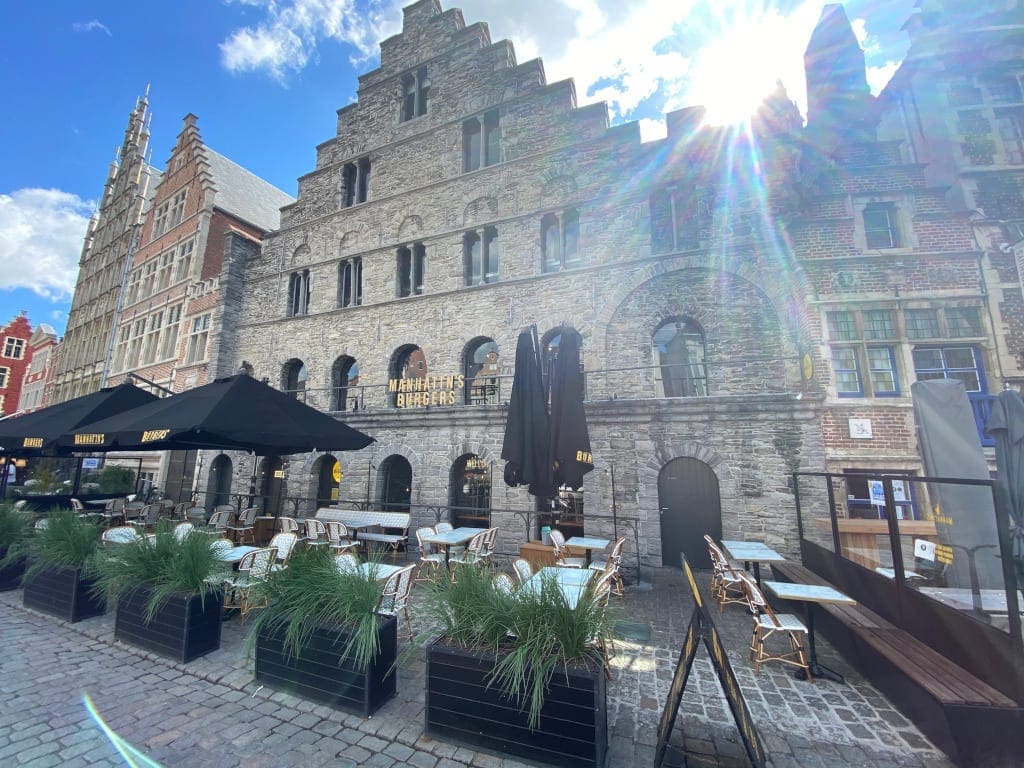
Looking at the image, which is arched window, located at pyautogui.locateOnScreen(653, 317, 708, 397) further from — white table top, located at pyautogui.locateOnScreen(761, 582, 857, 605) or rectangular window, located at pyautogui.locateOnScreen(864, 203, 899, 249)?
white table top, located at pyautogui.locateOnScreen(761, 582, 857, 605)

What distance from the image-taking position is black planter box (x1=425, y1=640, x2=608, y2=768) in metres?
2.67

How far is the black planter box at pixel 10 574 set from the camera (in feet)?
20.9

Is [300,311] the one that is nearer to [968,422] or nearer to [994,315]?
[968,422]

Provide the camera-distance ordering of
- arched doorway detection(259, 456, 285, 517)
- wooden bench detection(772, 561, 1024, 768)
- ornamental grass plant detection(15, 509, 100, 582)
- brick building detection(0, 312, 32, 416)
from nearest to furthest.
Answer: wooden bench detection(772, 561, 1024, 768) → ornamental grass plant detection(15, 509, 100, 582) → arched doorway detection(259, 456, 285, 517) → brick building detection(0, 312, 32, 416)

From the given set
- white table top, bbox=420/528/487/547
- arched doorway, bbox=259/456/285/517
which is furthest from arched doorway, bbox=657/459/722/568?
arched doorway, bbox=259/456/285/517

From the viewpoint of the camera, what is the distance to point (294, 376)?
1498 centimetres

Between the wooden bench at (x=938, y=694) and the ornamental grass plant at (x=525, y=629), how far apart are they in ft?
7.85

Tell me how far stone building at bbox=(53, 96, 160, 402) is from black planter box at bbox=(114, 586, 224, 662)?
24770mm

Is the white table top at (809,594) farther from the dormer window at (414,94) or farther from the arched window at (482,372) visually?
the dormer window at (414,94)

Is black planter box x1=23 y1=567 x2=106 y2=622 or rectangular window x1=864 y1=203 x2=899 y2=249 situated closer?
black planter box x1=23 y1=567 x2=106 y2=622

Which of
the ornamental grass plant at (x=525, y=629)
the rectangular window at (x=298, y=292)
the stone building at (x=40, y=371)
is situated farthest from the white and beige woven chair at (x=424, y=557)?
the stone building at (x=40, y=371)

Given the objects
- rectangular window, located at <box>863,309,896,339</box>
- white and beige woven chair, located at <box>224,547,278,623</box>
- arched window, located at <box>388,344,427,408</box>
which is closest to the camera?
white and beige woven chair, located at <box>224,547,278,623</box>

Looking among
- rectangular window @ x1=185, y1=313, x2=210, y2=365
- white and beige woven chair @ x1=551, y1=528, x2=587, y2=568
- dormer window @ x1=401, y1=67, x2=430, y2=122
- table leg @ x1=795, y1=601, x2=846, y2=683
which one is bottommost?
table leg @ x1=795, y1=601, x2=846, y2=683

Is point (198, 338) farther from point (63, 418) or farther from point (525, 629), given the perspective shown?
point (525, 629)
